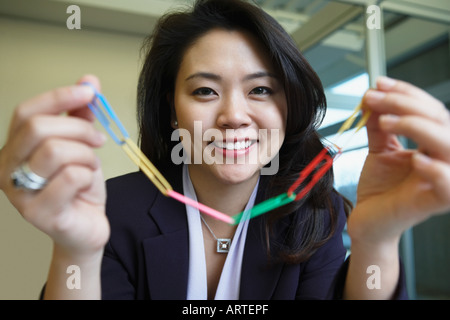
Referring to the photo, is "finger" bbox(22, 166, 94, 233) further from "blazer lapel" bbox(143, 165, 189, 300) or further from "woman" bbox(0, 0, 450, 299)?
"blazer lapel" bbox(143, 165, 189, 300)

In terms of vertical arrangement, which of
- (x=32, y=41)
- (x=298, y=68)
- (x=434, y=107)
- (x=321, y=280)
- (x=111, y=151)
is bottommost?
(x=321, y=280)

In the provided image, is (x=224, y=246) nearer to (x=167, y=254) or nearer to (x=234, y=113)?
(x=167, y=254)

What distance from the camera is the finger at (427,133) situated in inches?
23.1

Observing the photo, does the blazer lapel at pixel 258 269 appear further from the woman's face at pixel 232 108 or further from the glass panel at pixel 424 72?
the glass panel at pixel 424 72

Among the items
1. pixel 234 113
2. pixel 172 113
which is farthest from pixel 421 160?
pixel 172 113

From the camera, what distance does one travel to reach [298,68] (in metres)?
1.04

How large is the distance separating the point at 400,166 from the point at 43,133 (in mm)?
Result: 626

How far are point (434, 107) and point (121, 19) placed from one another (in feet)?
7.75

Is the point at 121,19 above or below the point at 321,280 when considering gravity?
above

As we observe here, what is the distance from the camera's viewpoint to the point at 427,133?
0.59 meters

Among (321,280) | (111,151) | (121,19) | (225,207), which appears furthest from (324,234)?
(121,19)

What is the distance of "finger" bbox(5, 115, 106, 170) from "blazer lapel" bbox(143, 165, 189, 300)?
46 centimetres

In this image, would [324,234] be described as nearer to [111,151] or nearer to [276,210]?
[276,210]

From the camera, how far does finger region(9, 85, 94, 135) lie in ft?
1.90
